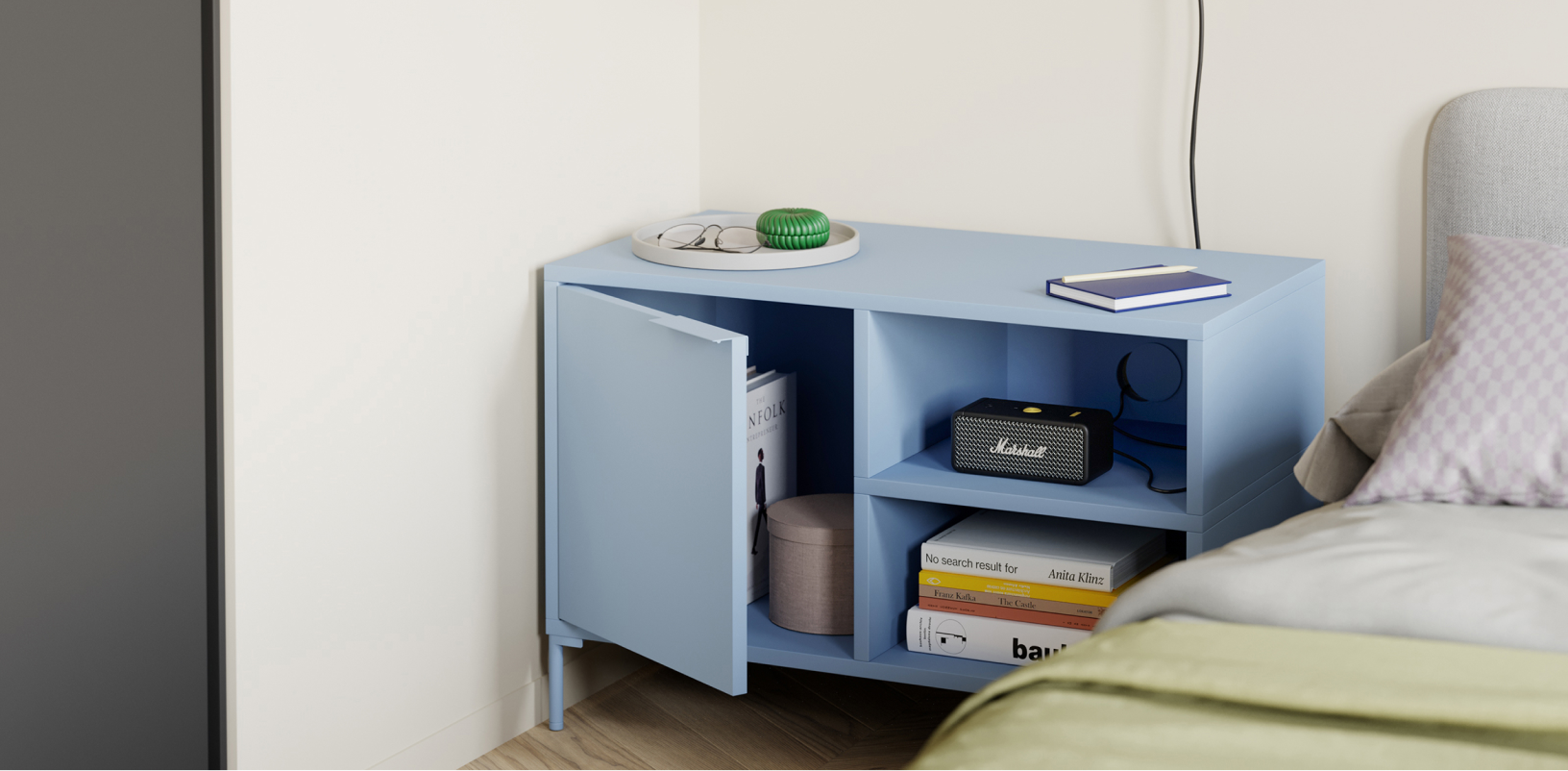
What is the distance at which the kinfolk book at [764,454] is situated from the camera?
2.00 m

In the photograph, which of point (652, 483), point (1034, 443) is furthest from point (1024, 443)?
point (652, 483)

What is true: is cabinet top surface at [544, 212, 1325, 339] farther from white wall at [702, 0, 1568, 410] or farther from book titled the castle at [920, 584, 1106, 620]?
book titled the castle at [920, 584, 1106, 620]

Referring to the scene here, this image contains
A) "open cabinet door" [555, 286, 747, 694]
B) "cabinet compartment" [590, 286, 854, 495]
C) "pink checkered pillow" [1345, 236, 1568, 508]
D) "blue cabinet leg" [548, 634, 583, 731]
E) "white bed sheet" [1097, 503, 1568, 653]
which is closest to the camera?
"white bed sheet" [1097, 503, 1568, 653]

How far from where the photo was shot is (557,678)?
2043 mm

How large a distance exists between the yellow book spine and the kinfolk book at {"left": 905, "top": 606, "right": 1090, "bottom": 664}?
1.5 inches

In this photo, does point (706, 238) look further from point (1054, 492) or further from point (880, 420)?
point (1054, 492)

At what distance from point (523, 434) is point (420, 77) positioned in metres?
0.52

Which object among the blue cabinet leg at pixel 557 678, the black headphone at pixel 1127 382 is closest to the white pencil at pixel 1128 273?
the black headphone at pixel 1127 382

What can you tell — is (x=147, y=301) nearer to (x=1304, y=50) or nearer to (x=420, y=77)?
(x=420, y=77)

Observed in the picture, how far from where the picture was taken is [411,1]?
1716mm

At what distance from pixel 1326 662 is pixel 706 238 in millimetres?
1286

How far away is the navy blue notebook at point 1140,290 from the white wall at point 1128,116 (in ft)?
1.15

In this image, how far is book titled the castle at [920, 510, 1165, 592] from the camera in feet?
5.70

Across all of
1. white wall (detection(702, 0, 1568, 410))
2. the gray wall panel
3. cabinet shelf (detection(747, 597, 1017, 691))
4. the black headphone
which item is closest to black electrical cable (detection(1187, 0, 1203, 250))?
white wall (detection(702, 0, 1568, 410))
